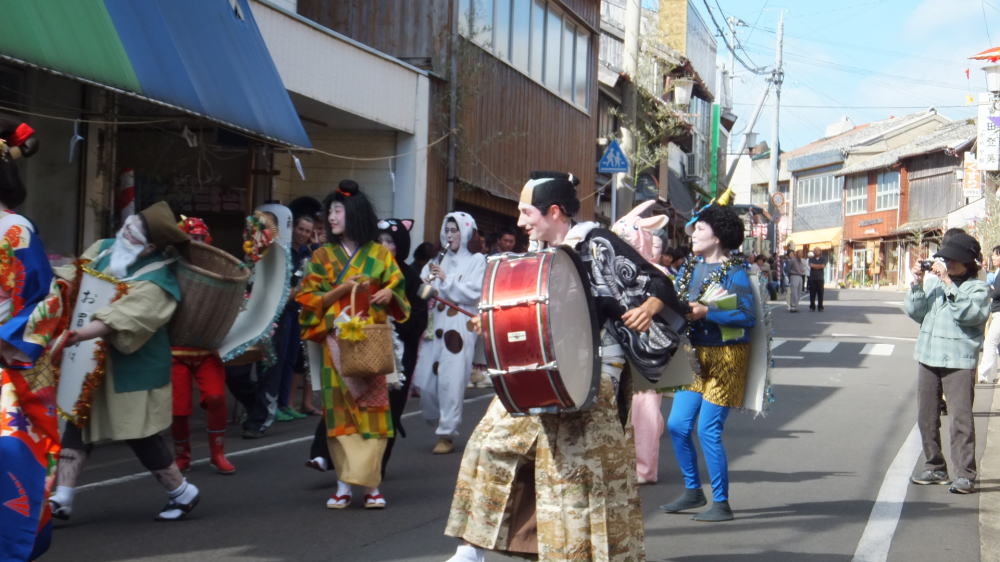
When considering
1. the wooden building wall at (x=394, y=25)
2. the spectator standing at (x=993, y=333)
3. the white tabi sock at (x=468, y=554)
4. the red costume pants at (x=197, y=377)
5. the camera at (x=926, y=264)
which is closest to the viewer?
the white tabi sock at (x=468, y=554)

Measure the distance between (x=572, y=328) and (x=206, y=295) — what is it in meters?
3.44

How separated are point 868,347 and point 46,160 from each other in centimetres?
1578

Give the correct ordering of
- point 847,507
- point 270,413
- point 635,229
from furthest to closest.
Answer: point 270,413 → point 847,507 → point 635,229

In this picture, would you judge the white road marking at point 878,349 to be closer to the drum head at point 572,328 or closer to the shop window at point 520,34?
the shop window at point 520,34

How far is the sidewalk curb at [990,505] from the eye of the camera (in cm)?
675

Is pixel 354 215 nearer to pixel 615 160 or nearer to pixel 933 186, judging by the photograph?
pixel 615 160

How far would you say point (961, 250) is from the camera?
8531 mm

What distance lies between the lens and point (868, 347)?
22.2 m

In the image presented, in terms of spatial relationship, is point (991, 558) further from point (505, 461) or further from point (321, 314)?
point (321, 314)

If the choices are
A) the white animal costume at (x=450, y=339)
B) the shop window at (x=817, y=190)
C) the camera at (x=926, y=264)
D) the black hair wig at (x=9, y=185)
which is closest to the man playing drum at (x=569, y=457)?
the black hair wig at (x=9, y=185)

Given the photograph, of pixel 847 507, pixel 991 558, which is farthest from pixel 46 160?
pixel 991 558

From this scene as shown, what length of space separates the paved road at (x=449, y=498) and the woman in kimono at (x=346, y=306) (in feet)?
0.96

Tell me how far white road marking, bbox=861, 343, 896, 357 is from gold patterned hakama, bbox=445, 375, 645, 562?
17085mm

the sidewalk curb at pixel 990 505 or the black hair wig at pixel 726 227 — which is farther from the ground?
the black hair wig at pixel 726 227
